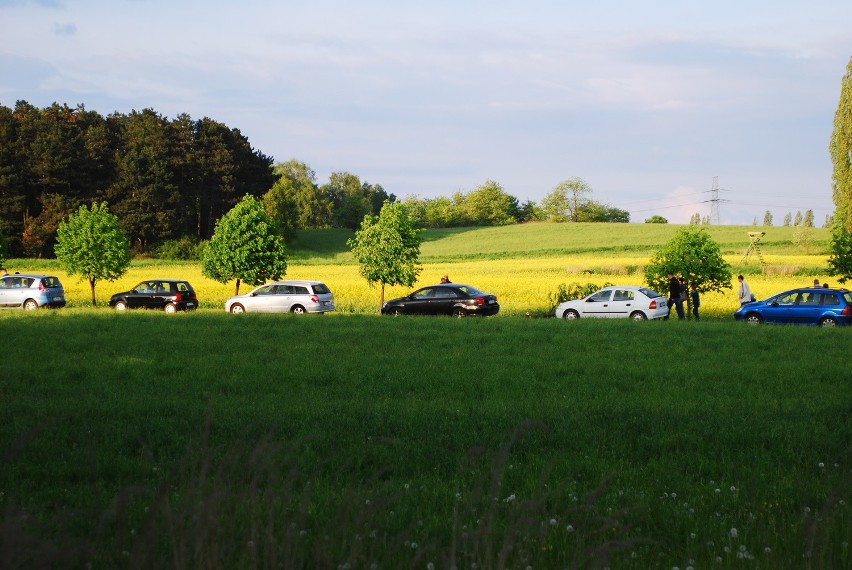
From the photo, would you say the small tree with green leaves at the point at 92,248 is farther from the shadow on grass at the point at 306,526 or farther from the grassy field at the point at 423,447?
the shadow on grass at the point at 306,526

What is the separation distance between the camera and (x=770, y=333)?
2200 centimetres

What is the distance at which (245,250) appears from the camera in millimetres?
43188

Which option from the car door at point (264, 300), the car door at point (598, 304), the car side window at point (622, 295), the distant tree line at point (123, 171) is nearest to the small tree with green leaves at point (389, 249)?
the car door at point (264, 300)

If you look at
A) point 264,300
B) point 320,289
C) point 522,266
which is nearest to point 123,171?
point 522,266

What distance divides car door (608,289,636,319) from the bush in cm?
5895

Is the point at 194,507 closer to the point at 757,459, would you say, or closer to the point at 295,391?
the point at 757,459

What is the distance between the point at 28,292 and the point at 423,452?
32.8m

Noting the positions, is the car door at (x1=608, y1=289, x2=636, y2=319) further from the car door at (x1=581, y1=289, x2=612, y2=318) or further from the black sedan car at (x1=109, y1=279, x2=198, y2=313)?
the black sedan car at (x1=109, y1=279, x2=198, y2=313)

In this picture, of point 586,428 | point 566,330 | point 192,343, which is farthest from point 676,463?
point 566,330

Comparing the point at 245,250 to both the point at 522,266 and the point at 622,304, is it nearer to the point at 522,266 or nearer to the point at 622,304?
the point at 622,304

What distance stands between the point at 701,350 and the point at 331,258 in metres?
69.5

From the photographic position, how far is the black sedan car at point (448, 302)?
3178cm

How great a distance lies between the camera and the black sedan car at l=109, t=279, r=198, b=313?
117 feet

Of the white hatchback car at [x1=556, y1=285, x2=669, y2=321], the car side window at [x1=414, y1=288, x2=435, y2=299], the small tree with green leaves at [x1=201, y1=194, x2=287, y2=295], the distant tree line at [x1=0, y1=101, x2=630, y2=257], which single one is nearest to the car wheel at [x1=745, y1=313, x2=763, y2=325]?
the white hatchback car at [x1=556, y1=285, x2=669, y2=321]
